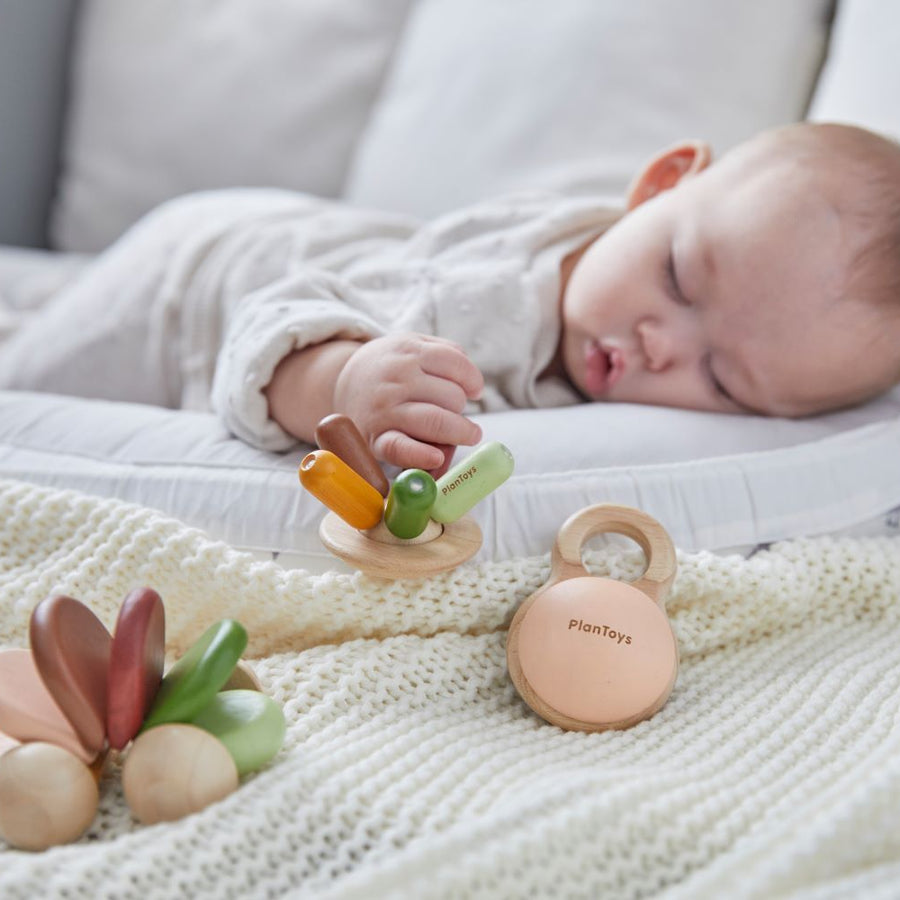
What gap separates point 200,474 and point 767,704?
472mm

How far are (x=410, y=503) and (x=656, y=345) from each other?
0.43 metres

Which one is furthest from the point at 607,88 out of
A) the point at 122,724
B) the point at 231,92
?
the point at 122,724

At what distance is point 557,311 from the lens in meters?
1.09

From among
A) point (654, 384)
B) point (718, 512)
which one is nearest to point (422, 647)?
point (718, 512)

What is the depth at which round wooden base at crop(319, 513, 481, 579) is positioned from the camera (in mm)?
695

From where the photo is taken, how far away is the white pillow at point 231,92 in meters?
1.79

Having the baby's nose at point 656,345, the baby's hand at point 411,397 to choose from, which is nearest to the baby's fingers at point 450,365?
the baby's hand at point 411,397

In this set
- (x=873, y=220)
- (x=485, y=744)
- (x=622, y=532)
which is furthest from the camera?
(x=873, y=220)

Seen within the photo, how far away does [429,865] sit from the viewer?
522 millimetres

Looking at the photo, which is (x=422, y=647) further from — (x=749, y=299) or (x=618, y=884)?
(x=749, y=299)

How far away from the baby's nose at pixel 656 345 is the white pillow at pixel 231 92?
3.14 ft

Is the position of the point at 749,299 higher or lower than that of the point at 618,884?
higher

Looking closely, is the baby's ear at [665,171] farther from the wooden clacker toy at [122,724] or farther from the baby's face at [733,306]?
the wooden clacker toy at [122,724]

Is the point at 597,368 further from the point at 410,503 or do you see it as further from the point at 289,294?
the point at 410,503
